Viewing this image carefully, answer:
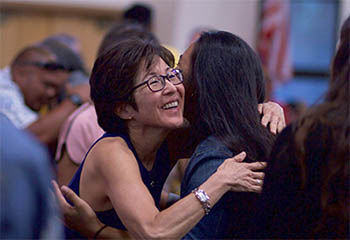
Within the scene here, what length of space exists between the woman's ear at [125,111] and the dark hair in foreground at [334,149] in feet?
2.31

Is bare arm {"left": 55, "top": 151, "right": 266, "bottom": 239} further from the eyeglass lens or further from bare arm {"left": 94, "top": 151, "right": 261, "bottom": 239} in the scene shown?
the eyeglass lens

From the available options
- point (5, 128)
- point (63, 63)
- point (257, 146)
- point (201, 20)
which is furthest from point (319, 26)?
point (5, 128)

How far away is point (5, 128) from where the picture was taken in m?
0.98

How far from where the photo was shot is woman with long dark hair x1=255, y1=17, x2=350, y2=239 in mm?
1558

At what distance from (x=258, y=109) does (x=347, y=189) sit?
0.62 m

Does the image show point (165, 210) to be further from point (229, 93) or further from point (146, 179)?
point (229, 93)

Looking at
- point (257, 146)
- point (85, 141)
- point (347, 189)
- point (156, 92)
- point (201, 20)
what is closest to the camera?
point (347, 189)

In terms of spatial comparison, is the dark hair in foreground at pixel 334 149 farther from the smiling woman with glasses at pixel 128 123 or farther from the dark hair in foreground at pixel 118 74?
the dark hair in foreground at pixel 118 74

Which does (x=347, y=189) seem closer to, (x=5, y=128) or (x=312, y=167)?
(x=312, y=167)

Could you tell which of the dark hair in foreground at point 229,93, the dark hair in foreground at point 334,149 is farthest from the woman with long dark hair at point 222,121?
the dark hair in foreground at point 334,149

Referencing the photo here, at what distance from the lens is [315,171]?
5.17 feet

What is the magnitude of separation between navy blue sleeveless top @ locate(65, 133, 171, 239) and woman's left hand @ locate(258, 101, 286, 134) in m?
0.37

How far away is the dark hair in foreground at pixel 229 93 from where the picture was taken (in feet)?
6.53

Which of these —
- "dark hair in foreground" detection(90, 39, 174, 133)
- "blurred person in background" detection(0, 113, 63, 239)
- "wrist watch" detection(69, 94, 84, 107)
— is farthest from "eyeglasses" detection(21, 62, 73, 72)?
"blurred person in background" detection(0, 113, 63, 239)
